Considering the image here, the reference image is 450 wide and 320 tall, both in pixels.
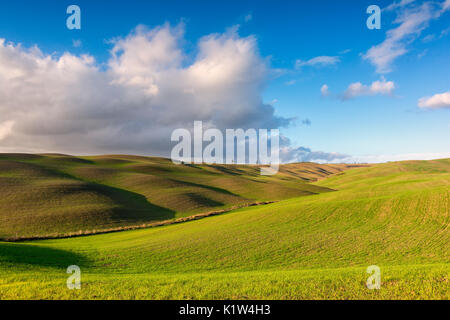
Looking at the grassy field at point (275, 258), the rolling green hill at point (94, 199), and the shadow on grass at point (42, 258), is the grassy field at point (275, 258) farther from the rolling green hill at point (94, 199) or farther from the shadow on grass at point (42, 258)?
the rolling green hill at point (94, 199)

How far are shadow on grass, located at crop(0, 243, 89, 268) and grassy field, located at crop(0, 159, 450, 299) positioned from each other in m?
0.09

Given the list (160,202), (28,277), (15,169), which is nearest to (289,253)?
(28,277)

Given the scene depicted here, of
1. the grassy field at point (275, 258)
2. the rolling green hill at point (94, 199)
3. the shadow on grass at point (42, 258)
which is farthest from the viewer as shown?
the rolling green hill at point (94, 199)

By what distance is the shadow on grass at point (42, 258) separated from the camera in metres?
19.5

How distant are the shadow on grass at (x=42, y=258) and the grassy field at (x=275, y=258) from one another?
0.09 meters

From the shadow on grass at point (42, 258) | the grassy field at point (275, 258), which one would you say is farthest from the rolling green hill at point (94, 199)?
the shadow on grass at point (42, 258)

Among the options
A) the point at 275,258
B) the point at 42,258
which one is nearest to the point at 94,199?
the point at 42,258

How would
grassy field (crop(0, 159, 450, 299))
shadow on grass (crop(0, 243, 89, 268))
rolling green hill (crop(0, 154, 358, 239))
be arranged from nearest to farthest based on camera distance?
grassy field (crop(0, 159, 450, 299)) → shadow on grass (crop(0, 243, 89, 268)) → rolling green hill (crop(0, 154, 358, 239))

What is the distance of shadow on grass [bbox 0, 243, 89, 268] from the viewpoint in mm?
19469

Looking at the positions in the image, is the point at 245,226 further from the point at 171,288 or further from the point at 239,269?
the point at 171,288

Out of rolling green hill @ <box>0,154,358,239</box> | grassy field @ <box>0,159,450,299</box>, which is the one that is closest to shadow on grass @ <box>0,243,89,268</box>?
grassy field @ <box>0,159,450,299</box>

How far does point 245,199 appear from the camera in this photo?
7719 centimetres

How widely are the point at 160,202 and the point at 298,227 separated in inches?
1599

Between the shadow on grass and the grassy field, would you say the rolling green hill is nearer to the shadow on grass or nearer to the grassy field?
the grassy field
